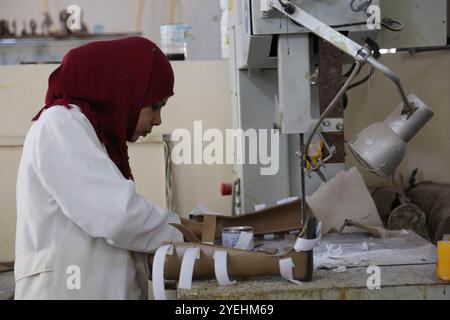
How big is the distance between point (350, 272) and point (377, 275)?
6 centimetres

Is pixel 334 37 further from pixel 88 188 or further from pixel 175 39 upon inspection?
pixel 175 39

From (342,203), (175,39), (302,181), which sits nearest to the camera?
(302,181)

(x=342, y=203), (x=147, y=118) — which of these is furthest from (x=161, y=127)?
(x=147, y=118)

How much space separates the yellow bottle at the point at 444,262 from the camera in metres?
1.19

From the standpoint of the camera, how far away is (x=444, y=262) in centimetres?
120

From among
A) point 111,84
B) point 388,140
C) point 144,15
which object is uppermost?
point 144,15

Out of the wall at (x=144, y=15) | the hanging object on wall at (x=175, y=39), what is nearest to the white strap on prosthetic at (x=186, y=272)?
the hanging object on wall at (x=175, y=39)

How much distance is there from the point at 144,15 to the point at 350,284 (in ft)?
7.39

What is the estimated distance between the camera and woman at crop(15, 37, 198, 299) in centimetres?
121

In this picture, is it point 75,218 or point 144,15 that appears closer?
point 75,218

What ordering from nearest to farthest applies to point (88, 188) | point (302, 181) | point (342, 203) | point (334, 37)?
point (88, 188), point (334, 37), point (302, 181), point (342, 203)

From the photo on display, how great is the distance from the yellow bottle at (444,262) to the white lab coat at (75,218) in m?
0.53

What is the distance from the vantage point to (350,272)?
1293 millimetres
